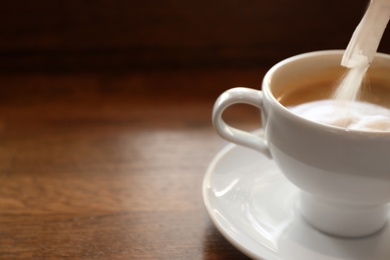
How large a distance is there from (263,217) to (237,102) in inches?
4.3

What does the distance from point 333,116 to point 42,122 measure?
39 centimetres

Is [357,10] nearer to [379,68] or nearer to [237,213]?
[379,68]

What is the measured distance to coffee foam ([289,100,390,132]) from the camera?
0.46 metres

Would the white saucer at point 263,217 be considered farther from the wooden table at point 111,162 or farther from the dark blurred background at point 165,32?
the dark blurred background at point 165,32

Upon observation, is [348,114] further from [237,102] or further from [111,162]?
[111,162]

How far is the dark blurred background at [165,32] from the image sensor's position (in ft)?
2.67

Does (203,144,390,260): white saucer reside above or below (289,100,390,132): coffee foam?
below

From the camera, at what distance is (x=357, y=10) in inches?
32.0

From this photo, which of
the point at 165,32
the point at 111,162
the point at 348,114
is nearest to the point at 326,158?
the point at 348,114

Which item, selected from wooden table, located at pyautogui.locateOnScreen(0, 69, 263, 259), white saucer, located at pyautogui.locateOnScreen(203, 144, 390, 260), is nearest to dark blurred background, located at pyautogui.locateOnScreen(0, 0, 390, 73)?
Answer: wooden table, located at pyautogui.locateOnScreen(0, 69, 263, 259)

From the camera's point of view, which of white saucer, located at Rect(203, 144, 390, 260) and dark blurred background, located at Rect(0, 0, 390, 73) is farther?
dark blurred background, located at Rect(0, 0, 390, 73)

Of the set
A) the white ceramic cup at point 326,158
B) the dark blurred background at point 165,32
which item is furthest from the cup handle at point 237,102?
the dark blurred background at point 165,32

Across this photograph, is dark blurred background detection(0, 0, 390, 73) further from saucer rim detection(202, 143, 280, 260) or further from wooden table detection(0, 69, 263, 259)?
saucer rim detection(202, 143, 280, 260)

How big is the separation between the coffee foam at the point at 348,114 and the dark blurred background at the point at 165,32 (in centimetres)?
32
